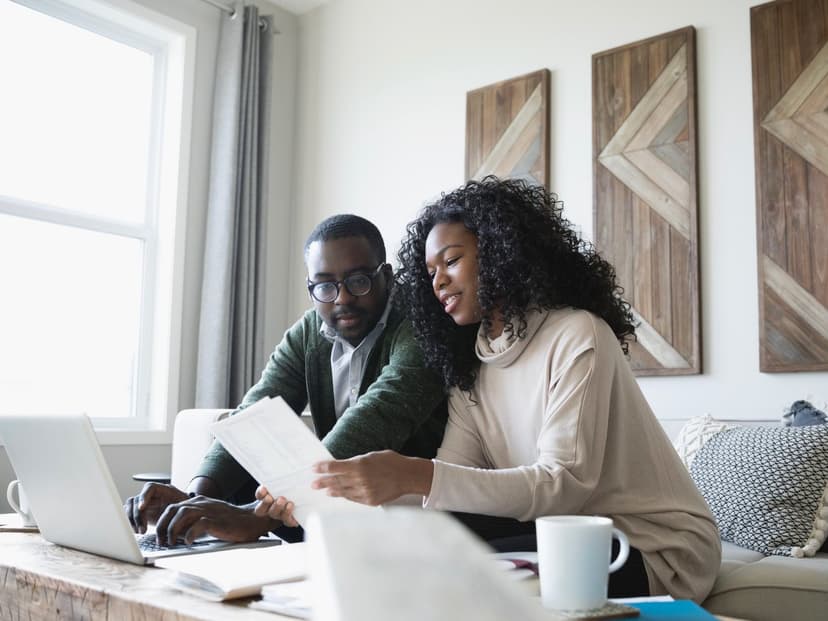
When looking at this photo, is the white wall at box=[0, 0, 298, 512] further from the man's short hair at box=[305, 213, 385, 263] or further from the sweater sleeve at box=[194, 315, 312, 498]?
the man's short hair at box=[305, 213, 385, 263]

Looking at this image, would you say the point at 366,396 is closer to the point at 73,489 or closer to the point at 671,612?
the point at 73,489

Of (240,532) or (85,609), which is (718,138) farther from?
(85,609)

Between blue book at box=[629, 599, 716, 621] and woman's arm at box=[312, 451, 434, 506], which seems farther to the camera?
woman's arm at box=[312, 451, 434, 506]

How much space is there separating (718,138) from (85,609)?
8.30 feet

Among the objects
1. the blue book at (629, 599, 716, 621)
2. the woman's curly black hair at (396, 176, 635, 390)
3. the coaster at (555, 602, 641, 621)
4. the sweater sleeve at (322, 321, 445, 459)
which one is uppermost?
the woman's curly black hair at (396, 176, 635, 390)

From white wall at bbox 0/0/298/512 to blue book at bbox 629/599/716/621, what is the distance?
9.14 feet

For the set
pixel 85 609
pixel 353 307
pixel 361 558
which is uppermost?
pixel 353 307

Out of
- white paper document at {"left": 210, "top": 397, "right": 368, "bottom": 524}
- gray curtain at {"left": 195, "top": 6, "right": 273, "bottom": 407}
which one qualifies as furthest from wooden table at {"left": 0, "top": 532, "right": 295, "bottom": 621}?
gray curtain at {"left": 195, "top": 6, "right": 273, "bottom": 407}

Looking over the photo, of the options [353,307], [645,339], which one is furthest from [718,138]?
[353,307]

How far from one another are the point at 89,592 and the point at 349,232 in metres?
0.97

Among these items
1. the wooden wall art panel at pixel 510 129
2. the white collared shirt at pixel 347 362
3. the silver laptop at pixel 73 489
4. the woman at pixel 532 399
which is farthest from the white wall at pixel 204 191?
the woman at pixel 532 399

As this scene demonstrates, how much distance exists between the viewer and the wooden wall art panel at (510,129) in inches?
131

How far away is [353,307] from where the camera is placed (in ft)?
5.72

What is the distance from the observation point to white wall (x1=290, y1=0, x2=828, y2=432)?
278 centimetres
